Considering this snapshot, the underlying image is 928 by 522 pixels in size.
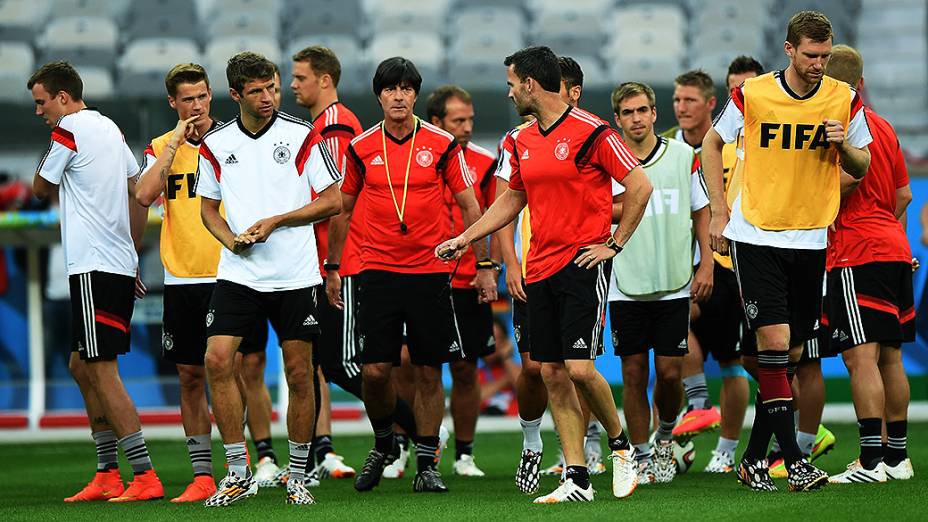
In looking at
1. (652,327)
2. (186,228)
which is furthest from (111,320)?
(652,327)

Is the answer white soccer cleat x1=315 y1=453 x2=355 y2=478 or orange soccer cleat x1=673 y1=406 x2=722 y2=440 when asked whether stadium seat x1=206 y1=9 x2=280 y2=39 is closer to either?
white soccer cleat x1=315 y1=453 x2=355 y2=478

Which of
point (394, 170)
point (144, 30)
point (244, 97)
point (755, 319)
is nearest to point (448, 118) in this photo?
point (394, 170)

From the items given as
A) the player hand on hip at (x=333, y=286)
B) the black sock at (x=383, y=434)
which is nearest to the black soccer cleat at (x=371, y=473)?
the black sock at (x=383, y=434)

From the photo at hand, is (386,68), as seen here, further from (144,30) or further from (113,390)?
(144,30)

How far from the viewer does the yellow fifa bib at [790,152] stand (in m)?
6.66

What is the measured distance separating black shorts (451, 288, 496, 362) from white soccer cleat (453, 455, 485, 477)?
0.70m

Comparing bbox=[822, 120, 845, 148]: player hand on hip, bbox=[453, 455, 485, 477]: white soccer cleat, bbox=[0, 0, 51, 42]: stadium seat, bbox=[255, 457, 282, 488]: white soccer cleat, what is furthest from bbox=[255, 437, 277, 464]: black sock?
bbox=[0, 0, 51, 42]: stadium seat

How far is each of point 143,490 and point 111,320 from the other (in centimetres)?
98

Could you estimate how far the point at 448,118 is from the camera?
30.2 feet

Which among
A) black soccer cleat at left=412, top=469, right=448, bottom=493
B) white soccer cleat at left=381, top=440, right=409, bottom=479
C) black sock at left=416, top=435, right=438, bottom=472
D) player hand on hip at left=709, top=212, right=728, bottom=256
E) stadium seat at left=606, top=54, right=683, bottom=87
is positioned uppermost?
stadium seat at left=606, top=54, right=683, bottom=87

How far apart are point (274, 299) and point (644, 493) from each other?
218 cm

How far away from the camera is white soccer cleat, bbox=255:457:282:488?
322 inches

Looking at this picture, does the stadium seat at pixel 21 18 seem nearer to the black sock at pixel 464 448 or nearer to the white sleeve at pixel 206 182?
the black sock at pixel 464 448

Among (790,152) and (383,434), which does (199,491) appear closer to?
(383,434)
